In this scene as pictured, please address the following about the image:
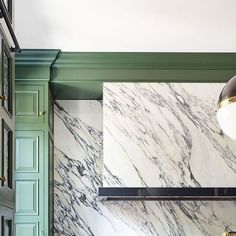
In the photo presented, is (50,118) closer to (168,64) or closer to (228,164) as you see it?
(168,64)

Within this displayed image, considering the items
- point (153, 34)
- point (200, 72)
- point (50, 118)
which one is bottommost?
point (50, 118)

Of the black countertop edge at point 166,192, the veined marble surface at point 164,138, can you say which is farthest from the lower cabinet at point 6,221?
the veined marble surface at point 164,138

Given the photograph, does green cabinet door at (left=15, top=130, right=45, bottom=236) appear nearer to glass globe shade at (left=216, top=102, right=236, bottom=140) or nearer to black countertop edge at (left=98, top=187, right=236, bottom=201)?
black countertop edge at (left=98, top=187, right=236, bottom=201)

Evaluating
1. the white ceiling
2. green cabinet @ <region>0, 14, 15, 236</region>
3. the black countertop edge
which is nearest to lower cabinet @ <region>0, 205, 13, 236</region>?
green cabinet @ <region>0, 14, 15, 236</region>

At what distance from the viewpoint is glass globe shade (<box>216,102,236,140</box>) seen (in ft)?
7.36

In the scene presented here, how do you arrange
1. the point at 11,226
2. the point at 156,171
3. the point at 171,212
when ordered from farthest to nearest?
the point at 171,212 → the point at 156,171 → the point at 11,226

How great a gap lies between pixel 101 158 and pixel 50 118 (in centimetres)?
51

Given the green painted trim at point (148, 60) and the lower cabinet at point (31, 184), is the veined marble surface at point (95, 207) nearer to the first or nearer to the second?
the lower cabinet at point (31, 184)

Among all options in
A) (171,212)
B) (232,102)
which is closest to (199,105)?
(171,212)

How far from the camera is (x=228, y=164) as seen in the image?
3803 millimetres

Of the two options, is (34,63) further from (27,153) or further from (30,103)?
(27,153)

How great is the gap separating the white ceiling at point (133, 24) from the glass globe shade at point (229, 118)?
167 cm

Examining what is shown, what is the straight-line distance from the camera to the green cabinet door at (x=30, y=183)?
3715 mm

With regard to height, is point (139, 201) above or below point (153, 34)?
below
